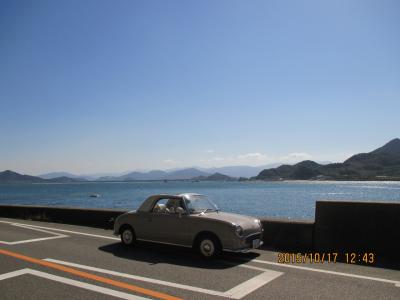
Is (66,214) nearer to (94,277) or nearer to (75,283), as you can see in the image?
(94,277)

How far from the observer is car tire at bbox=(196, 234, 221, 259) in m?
8.09

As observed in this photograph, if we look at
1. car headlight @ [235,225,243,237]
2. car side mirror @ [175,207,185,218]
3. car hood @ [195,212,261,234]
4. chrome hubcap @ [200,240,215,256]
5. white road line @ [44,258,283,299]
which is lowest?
white road line @ [44,258,283,299]

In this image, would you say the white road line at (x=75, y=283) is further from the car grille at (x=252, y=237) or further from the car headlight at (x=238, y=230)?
the car grille at (x=252, y=237)

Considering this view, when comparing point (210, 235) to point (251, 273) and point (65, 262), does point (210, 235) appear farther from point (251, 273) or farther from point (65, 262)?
point (65, 262)

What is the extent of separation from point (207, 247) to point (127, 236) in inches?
97.2

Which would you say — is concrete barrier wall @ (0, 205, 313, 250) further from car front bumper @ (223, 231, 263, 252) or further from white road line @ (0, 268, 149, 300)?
white road line @ (0, 268, 149, 300)

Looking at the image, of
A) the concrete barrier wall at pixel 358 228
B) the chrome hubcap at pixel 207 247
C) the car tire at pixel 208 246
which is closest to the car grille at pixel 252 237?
the car tire at pixel 208 246

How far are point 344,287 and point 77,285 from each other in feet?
13.6

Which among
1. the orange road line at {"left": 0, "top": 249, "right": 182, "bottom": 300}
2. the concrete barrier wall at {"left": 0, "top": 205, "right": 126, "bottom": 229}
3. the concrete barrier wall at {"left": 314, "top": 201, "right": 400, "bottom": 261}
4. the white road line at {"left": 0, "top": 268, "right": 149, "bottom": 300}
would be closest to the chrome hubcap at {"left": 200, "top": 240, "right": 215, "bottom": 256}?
the orange road line at {"left": 0, "top": 249, "right": 182, "bottom": 300}

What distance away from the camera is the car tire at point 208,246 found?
8094mm

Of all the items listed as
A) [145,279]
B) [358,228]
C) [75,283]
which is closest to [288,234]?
[358,228]

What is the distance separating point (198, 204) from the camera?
919cm

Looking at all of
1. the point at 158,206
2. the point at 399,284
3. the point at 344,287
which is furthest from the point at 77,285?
the point at 399,284
